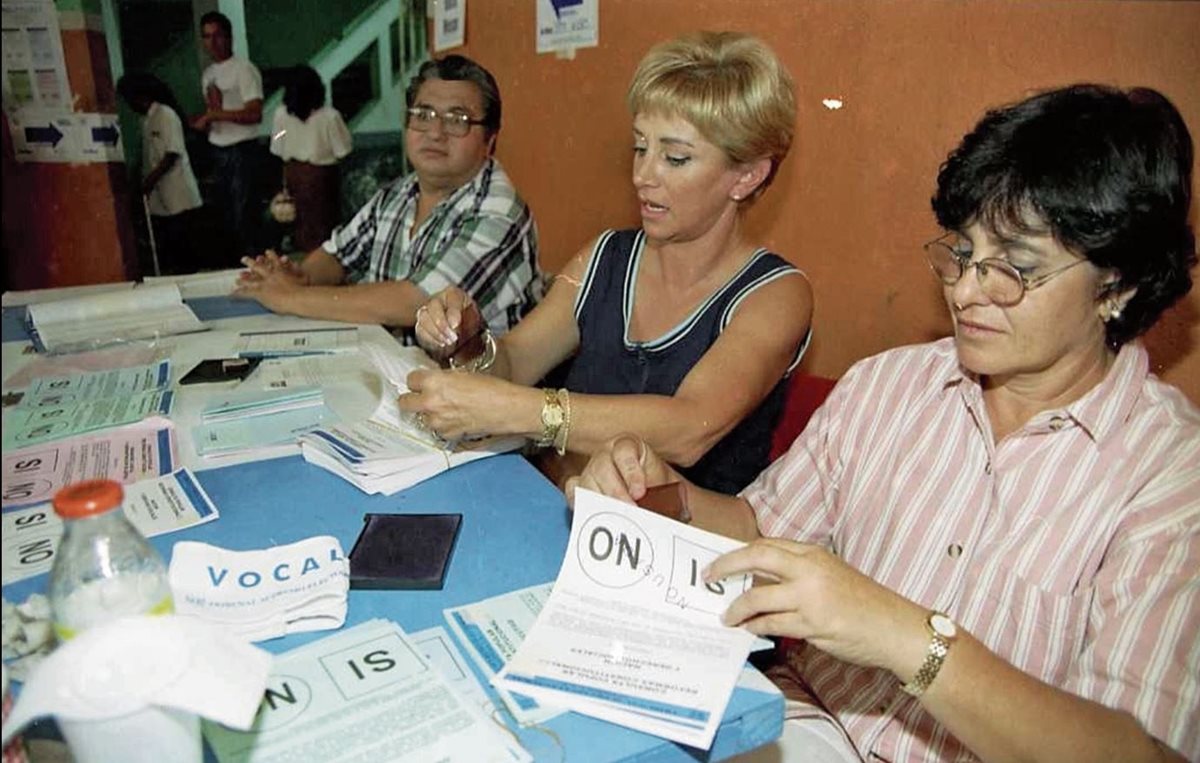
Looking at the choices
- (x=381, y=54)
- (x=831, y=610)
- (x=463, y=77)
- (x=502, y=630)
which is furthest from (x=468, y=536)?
(x=463, y=77)

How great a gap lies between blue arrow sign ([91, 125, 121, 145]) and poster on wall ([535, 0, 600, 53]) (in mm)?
1121

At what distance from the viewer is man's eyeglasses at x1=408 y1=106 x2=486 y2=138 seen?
2.30 meters

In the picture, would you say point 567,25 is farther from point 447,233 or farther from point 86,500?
point 86,500

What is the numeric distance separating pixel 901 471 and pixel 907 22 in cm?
89

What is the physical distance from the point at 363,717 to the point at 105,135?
1543 mm

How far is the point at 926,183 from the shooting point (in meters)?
1.55

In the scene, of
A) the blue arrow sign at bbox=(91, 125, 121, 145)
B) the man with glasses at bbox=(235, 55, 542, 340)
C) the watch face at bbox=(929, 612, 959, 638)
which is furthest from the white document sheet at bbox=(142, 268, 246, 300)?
the watch face at bbox=(929, 612, 959, 638)

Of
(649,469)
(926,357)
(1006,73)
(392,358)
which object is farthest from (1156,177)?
(392,358)

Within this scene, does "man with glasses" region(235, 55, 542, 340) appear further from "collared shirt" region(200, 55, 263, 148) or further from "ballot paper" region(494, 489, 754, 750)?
"ballot paper" region(494, 489, 754, 750)

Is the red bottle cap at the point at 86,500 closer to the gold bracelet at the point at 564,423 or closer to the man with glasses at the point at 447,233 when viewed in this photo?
the gold bracelet at the point at 564,423

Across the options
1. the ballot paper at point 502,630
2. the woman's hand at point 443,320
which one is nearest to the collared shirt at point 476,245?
the woman's hand at point 443,320

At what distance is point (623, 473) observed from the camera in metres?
1.11

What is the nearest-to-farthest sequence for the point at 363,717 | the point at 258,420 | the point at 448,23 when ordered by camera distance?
the point at 363,717, the point at 258,420, the point at 448,23

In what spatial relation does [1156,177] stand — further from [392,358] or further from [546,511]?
[392,358]
